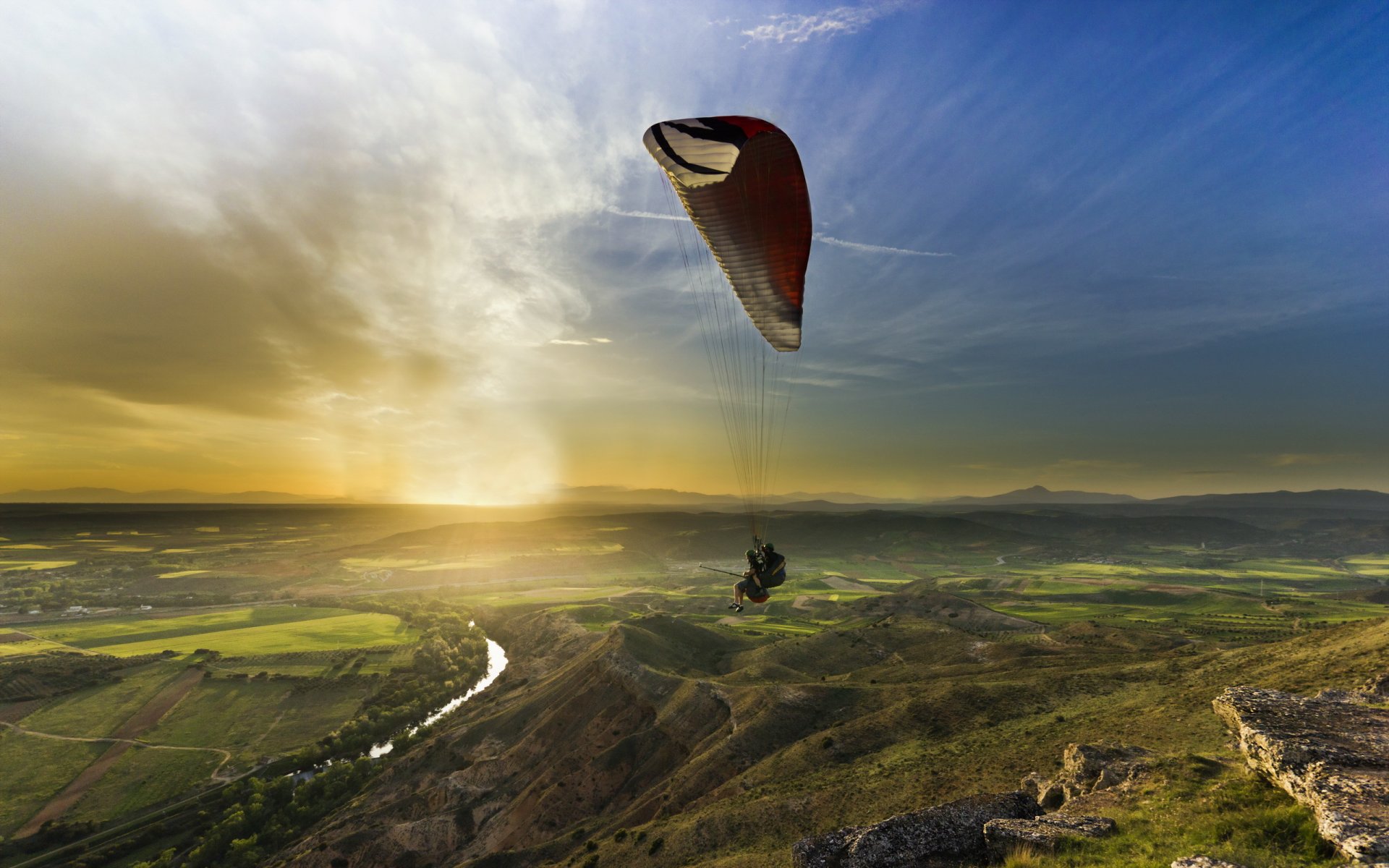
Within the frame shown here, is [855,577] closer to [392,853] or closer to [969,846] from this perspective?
[392,853]

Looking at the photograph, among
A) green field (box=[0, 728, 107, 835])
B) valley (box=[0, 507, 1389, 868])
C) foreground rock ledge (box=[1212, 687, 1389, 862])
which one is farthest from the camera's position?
green field (box=[0, 728, 107, 835])

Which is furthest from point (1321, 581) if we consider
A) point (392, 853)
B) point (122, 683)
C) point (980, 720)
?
point (122, 683)

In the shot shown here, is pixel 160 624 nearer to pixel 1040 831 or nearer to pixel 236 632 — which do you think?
pixel 236 632

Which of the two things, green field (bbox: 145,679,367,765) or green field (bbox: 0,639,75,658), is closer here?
green field (bbox: 145,679,367,765)

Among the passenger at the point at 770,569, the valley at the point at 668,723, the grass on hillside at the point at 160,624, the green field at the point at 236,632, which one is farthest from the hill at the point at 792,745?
the grass on hillside at the point at 160,624

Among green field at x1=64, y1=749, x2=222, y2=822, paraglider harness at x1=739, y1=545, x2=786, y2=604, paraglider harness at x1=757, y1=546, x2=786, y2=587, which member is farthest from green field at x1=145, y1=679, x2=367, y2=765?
paraglider harness at x1=757, y1=546, x2=786, y2=587

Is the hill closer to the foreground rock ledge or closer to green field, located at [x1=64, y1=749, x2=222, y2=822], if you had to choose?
the foreground rock ledge

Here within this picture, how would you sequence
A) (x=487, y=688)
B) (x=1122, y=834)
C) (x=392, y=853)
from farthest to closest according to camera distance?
1. (x=487, y=688)
2. (x=392, y=853)
3. (x=1122, y=834)
